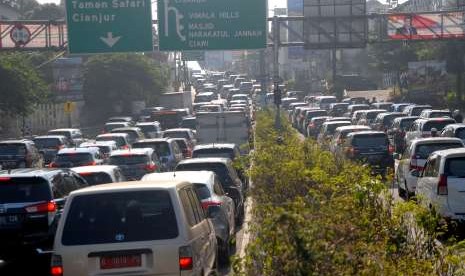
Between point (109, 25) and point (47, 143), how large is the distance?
6557mm

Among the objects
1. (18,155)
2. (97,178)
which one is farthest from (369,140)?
(18,155)

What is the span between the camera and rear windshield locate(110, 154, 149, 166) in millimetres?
25922

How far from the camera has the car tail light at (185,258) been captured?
943cm

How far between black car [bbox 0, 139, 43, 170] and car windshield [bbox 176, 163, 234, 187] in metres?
13.3

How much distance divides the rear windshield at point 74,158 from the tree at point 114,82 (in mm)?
47559

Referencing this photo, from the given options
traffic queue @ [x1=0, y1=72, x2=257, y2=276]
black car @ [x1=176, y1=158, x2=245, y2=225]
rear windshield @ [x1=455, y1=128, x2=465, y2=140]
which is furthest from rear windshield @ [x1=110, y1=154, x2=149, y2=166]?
rear windshield @ [x1=455, y1=128, x2=465, y2=140]

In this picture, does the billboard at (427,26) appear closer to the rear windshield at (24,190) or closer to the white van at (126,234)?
the rear windshield at (24,190)

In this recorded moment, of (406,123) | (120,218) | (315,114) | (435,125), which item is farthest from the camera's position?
(315,114)

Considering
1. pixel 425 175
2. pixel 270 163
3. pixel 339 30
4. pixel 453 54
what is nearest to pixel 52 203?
pixel 270 163

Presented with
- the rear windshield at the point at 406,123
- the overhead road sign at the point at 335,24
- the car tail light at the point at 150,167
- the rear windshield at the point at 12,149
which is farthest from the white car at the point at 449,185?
the overhead road sign at the point at 335,24

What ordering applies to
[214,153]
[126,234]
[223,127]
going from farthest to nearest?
[223,127] < [214,153] < [126,234]

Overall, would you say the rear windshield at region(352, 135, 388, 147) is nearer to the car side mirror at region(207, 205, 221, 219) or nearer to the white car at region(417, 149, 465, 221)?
the white car at region(417, 149, 465, 221)

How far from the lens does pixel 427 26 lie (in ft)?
147

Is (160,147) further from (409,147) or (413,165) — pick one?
(413,165)
